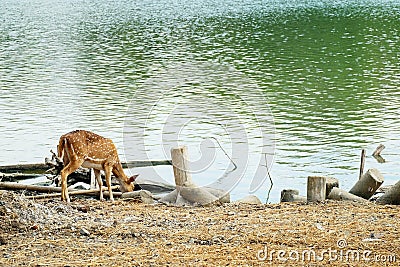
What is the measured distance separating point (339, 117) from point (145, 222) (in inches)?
570

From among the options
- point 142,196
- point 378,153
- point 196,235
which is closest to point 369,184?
point 142,196

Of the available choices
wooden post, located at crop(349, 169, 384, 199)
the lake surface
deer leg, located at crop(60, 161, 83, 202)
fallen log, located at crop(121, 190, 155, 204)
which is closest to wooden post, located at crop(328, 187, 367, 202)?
wooden post, located at crop(349, 169, 384, 199)

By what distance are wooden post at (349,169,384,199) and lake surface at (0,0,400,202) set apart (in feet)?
8.53

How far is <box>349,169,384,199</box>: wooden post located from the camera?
40.2 feet

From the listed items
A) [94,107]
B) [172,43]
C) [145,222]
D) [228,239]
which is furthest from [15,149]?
[172,43]

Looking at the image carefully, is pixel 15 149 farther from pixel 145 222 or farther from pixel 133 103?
pixel 145 222

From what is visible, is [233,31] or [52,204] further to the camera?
[233,31]

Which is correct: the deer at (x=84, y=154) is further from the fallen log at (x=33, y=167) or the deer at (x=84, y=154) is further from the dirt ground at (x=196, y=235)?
the fallen log at (x=33, y=167)

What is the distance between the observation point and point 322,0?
78000mm

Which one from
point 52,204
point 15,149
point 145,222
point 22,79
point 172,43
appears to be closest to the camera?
point 145,222

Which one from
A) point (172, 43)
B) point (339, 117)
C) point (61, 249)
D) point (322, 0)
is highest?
point (322, 0)

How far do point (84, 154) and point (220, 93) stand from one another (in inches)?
648

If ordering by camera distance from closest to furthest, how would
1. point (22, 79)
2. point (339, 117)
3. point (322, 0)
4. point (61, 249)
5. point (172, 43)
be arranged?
point (61, 249), point (339, 117), point (22, 79), point (172, 43), point (322, 0)

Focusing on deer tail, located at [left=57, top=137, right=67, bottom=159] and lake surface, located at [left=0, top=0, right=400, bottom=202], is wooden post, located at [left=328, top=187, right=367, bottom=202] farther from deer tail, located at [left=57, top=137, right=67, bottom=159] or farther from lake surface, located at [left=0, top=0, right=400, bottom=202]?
deer tail, located at [left=57, top=137, right=67, bottom=159]
